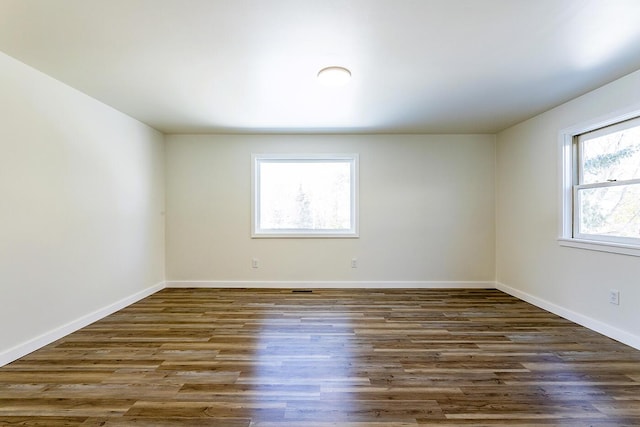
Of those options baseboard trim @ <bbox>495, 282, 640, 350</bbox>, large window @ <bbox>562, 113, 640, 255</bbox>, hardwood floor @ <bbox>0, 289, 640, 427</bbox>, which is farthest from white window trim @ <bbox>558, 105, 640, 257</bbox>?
hardwood floor @ <bbox>0, 289, 640, 427</bbox>

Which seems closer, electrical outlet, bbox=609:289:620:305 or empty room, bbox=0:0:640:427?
empty room, bbox=0:0:640:427

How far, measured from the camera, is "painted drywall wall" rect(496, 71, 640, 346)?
2650mm

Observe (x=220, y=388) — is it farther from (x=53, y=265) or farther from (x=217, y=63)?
(x=217, y=63)

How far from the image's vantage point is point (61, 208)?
9.03 ft

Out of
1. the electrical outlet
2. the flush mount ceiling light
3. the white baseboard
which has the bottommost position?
the white baseboard

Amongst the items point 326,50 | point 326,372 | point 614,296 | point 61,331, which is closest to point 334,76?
point 326,50

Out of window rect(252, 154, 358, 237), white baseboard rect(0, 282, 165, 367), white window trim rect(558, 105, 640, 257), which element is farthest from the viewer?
window rect(252, 154, 358, 237)

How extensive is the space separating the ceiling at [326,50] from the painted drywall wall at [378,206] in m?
1.10

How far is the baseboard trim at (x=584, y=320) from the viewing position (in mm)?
2582

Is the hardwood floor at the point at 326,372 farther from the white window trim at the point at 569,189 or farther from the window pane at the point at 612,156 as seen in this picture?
the window pane at the point at 612,156

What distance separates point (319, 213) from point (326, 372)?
272 centimetres

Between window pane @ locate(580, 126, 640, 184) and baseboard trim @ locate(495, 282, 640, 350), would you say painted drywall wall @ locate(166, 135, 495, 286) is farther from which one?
window pane @ locate(580, 126, 640, 184)

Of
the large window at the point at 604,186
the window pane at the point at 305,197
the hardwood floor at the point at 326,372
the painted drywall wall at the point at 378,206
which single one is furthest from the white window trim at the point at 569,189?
the window pane at the point at 305,197

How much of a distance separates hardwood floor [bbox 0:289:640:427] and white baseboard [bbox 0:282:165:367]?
84 mm
